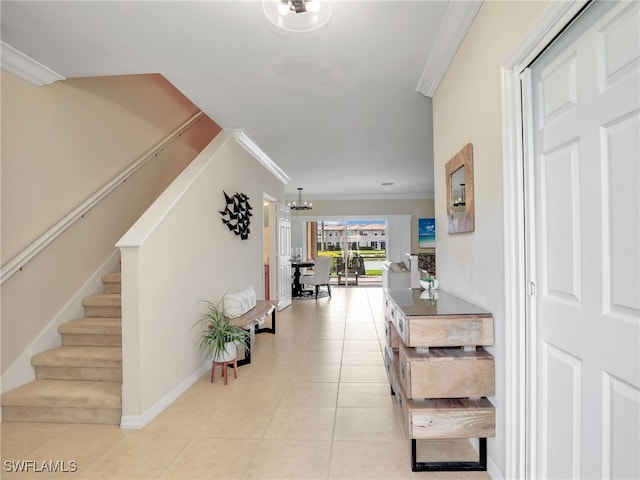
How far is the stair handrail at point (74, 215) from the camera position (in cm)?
261

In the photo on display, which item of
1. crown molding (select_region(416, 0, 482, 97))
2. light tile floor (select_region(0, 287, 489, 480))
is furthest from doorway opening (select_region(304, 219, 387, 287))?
crown molding (select_region(416, 0, 482, 97))

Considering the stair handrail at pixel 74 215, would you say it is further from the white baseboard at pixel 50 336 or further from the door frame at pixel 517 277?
the door frame at pixel 517 277

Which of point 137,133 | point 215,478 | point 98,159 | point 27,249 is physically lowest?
point 215,478

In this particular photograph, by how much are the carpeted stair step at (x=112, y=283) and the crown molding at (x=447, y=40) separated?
10.9 ft

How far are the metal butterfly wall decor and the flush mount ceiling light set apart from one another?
2497 millimetres

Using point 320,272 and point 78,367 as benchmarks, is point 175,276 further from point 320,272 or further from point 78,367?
point 320,272

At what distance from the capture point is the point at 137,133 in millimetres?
4105

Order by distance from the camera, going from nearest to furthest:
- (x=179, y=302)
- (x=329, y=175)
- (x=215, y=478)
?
(x=215, y=478) → (x=179, y=302) → (x=329, y=175)

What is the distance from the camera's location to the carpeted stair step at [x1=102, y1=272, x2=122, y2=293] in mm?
3541

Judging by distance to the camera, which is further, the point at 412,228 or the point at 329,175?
the point at 412,228

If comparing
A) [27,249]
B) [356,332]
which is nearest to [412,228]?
[356,332]

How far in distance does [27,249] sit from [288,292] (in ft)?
15.7

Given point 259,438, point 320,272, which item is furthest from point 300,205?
point 259,438

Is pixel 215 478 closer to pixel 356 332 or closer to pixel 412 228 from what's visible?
pixel 356 332
